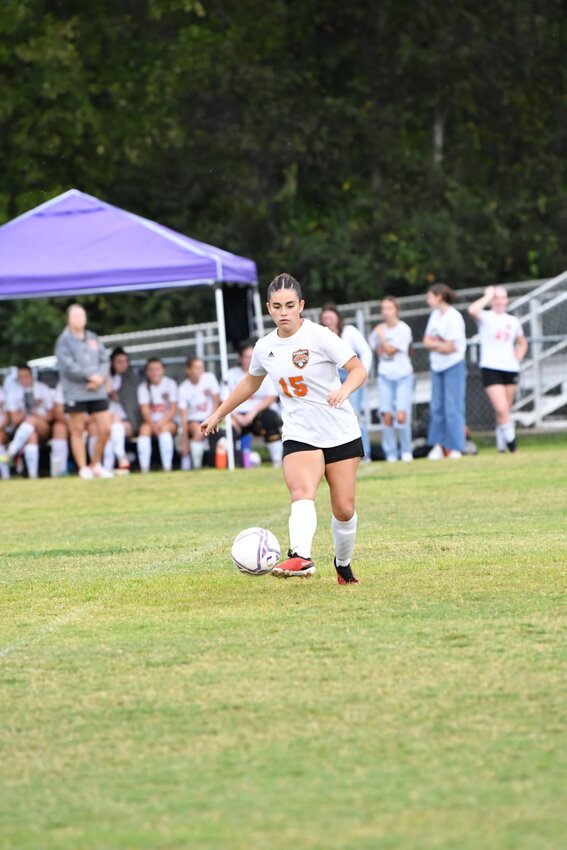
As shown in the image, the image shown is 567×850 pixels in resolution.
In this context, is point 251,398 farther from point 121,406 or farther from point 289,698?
point 289,698

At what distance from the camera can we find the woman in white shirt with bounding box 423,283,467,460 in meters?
18.0

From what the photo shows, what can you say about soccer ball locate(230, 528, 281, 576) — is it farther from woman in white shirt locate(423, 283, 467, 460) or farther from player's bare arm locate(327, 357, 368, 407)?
woman in white shirt locate(423, 283, 467, 460)

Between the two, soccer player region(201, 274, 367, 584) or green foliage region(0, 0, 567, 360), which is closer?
soccer player region(201, 274, 367, 584)

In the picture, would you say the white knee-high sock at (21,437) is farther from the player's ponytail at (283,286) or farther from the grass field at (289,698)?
the player's ponytail at (283,286)

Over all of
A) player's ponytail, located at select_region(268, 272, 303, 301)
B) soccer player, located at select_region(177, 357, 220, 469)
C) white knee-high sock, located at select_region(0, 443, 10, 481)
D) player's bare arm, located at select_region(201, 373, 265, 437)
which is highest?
player's ponytail, located at select_region(268, 272, 303, 301)

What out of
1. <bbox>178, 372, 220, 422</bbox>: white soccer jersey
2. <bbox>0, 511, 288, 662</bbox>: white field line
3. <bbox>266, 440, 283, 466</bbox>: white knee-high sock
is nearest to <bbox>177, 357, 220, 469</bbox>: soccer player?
<bbox>178, 372, 220, 422</bbox>: white soccer jersey

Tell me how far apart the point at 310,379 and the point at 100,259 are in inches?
442

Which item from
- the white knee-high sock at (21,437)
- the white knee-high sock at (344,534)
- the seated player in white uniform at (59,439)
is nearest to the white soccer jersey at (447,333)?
the seated player in white uniform at (59,439)

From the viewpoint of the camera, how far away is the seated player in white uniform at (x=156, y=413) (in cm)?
1928

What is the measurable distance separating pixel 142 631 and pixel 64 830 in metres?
2.79

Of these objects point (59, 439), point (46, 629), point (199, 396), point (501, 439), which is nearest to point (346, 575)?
point (46, 629)

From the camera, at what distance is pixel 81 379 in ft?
57.5

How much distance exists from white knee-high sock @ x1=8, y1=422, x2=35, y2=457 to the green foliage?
34.3ft

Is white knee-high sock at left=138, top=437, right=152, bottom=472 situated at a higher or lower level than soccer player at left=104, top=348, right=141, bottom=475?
lower
